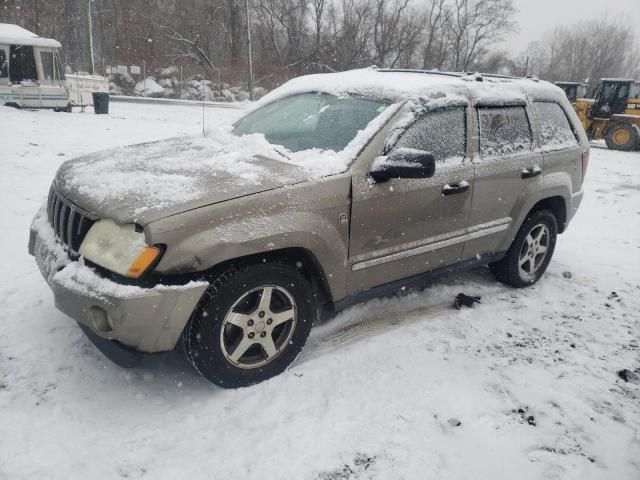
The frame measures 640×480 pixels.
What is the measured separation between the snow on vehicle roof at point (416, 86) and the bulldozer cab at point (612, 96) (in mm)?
15598

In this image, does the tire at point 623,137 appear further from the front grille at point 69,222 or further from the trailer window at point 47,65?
the trailer window at point 47,65

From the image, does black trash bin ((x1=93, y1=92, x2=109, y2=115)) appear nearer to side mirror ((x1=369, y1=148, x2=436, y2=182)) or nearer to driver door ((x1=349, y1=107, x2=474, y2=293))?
driver door ((x1=349, y1=107, x2=474, y2=293))

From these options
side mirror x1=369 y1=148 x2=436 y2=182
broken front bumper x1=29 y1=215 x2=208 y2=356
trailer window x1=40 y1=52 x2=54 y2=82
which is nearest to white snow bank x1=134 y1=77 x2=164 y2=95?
trailer window x1=40 y1=52 x2=54 y2=82

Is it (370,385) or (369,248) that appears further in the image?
(369,248)

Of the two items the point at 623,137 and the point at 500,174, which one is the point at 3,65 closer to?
the point at 500,174

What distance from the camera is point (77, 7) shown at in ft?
139

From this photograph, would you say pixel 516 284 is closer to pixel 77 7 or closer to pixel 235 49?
pixel 235 49

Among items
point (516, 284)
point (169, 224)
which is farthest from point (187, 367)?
point (516, 284)

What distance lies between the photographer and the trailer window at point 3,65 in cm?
1605

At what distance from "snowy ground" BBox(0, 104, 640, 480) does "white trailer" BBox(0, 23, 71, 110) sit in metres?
14.9

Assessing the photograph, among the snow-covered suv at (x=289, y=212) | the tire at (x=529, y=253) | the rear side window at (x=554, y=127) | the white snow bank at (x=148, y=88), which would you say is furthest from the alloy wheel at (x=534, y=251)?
the white snow bank at (x=148, y=88)

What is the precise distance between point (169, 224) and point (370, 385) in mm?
1522

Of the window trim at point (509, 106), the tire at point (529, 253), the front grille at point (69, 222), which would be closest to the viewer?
the front grille at point (69, 222)

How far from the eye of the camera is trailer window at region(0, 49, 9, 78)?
16047 millimetres
